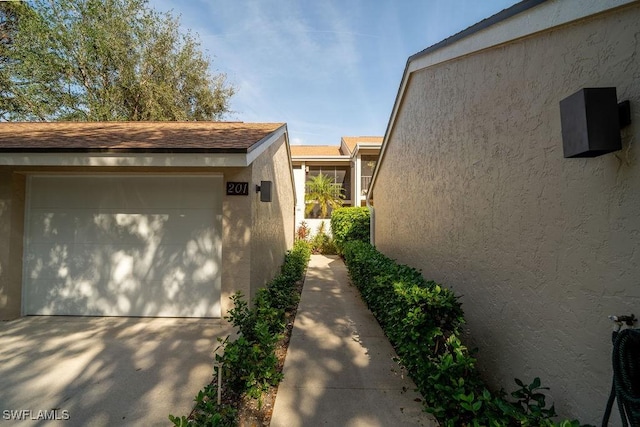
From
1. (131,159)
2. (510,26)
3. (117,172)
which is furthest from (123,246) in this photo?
(510,26)

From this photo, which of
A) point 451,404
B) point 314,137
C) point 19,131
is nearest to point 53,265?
point 19,131

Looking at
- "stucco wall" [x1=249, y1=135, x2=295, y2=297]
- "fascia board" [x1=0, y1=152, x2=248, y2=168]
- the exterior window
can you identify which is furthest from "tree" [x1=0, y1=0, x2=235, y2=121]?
"fascia board" [x1=0, y1=152, x2=248, y2=168]

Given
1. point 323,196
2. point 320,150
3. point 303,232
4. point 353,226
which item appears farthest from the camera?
point 320,150

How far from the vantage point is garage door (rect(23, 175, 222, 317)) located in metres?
5.14

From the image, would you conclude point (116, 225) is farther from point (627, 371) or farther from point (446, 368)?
point (627, 371)

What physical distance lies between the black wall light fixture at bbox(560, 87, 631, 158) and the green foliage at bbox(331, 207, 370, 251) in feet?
34.8

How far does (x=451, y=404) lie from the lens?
2.22 m

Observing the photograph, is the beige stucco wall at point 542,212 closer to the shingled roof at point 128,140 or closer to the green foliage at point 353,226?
the shingled roof at point 128,140

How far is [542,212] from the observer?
6.95 feet

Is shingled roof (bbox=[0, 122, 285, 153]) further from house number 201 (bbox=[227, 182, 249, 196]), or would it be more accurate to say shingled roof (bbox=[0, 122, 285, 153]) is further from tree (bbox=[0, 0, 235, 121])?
tree (bbox=[0, 0, 235, 121])

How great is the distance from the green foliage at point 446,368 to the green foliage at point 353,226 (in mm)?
8310

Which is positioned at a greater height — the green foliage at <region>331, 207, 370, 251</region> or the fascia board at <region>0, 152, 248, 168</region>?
the fascia board at <region>0, 152, 248, 168</region>

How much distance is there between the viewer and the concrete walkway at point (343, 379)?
2.58m

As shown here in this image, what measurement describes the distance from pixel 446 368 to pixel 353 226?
10162 millimetres
